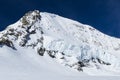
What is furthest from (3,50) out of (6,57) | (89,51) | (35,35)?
(89,51)

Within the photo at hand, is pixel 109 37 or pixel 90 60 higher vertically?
pixel 109 37

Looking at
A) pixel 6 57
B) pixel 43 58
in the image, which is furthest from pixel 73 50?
pixel 6 57

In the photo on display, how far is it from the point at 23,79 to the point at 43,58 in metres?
101

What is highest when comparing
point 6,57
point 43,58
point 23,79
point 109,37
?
point 109,37

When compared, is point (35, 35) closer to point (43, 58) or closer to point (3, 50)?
point (43, 58)

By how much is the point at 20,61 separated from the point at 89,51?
34.7 metres

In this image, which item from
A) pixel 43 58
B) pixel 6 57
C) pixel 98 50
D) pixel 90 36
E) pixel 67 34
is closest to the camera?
pixel 6 57

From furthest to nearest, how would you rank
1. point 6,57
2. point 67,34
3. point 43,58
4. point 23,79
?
point 67,34
point 43,58
point 6,57
point 23,79

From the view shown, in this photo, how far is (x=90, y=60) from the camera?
128m

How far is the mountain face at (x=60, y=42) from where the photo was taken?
122 m

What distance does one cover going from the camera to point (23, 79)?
2020 cm

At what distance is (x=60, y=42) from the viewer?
120 m

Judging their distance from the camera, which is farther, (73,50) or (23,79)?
(73,50)

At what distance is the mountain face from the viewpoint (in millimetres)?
121562
